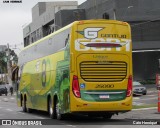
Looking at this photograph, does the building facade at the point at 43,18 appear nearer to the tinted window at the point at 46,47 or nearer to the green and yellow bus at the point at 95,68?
the tinted window at the point at 46,47

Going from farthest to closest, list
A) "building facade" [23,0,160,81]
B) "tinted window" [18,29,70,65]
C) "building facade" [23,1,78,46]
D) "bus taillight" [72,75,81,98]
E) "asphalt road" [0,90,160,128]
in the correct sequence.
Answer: "building facade" [23,1,78,46]
"building facade" [23,0,160,81]
"tinted window" [18,29,70,65]
"bus taillight" [72,75,81,98]
"asphalt road" [0,90,160,128]

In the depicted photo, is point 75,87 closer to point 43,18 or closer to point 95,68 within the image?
point 95,68

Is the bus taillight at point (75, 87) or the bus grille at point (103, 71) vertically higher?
the bus grille at point (103, 71)

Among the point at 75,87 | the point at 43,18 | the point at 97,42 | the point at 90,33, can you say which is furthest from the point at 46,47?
the point at 43,18

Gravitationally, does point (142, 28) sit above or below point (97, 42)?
above

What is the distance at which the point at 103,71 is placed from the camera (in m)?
20.2

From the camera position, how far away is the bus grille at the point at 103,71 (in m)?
20.1

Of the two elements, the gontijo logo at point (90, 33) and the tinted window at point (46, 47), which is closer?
the gontijo logo at point (90, 33)

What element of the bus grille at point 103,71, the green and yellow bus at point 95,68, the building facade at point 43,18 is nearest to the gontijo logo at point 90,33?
the green and yellow bus at point 95,68

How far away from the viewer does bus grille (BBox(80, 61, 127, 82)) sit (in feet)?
65.9

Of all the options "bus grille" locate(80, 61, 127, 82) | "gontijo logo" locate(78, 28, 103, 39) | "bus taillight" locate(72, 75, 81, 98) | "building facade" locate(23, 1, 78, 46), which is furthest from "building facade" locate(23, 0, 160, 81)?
"bus taillight" locate(72, 75, 81, 98)

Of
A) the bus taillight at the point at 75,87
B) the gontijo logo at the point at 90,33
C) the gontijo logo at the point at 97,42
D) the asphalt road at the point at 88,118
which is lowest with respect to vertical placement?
the asphalt road at the point at 88,118

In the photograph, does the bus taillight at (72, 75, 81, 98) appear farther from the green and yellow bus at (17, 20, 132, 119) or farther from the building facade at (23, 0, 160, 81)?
the building facade at (23, 0, 160, 81)

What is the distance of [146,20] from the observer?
7488cm
